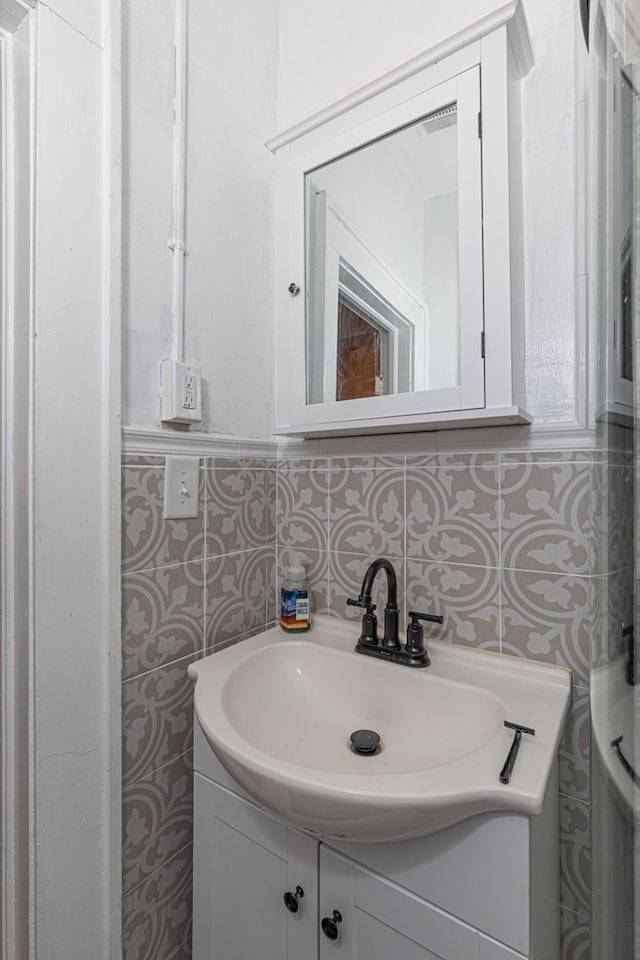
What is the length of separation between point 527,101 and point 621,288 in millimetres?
691

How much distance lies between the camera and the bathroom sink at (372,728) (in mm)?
529

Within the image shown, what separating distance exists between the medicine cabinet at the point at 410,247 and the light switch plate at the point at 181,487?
9.6 inches

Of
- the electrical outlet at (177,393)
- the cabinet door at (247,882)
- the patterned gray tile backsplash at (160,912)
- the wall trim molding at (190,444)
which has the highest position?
the electrical outlet at (177,393)

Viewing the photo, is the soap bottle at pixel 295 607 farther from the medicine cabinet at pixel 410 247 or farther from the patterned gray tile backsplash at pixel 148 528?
the medicine cabinet at pixel 410 247

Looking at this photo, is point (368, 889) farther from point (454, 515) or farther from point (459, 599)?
point (454, 515)

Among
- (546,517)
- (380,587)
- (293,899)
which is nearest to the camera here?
(293,899)

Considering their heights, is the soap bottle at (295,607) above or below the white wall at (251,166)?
below

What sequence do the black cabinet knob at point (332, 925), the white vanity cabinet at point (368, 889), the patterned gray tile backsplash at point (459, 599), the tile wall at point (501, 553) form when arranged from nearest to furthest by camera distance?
the white vanity cabinet at point (368, 889) → the black cabinet knob at point (332, 925) → the tile wall at point (501, 553) → the patterned gray tile backsplash at point (459, 599)

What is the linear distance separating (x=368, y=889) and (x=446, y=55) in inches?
55.6

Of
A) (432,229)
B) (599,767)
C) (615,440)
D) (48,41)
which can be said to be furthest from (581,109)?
(599,767)

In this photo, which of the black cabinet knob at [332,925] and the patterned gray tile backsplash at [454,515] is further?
the patterned gray tile backsplash at [454,515]

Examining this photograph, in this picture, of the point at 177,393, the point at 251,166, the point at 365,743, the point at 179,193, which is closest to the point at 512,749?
the point at 365,743

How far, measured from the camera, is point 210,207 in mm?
1017

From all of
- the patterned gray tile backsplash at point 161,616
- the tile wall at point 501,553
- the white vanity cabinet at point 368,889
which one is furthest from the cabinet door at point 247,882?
the tile wall at point 501,553
